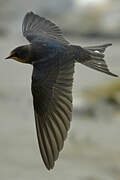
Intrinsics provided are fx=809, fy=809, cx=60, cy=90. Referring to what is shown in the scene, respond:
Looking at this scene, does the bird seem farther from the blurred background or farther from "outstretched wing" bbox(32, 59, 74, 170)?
the blurred background

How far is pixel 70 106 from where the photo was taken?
8.32 feet

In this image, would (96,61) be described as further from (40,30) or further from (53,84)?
(40,30)

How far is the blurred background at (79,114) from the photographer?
15.1 ft

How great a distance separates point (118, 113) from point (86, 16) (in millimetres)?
2439

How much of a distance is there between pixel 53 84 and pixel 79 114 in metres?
2.82

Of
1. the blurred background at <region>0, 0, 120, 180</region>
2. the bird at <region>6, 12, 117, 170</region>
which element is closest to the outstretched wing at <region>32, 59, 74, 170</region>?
the bird at <region>6, 12, 117, 170</region>

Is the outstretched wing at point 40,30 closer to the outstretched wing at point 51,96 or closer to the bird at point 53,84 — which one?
the bird at point 53,84

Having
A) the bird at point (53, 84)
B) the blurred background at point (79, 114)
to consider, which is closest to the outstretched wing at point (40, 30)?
Result: the bird at point (53, 84)

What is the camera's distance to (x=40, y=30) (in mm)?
3139

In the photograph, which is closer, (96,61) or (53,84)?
(53,84)

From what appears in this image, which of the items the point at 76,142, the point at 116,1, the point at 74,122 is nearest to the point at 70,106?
the point at 76,142

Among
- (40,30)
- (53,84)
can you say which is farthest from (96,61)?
(40,30)

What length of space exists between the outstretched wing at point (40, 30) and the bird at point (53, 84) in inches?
5.6

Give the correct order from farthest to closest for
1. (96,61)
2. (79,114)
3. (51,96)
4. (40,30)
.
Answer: (79,114), (40,30), (96,61), (51,96)
